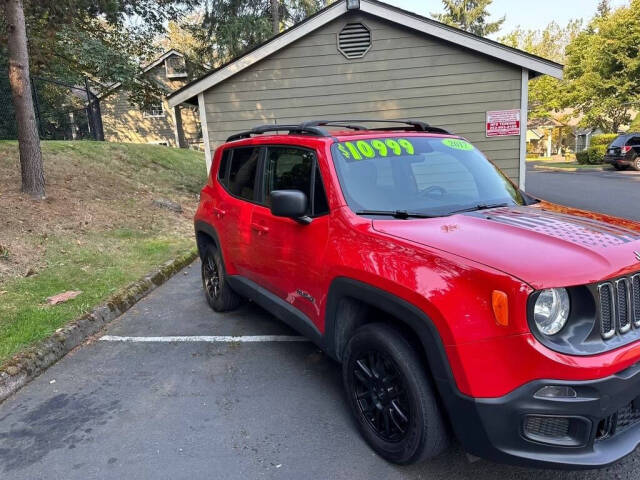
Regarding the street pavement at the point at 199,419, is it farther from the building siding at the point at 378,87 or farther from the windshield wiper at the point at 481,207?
the building siding at the point at 378,87

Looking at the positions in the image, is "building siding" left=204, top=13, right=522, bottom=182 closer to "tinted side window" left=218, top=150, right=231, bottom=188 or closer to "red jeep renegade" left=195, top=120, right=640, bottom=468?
"tinted side window" left=218, top=150, right=231, bottom=188

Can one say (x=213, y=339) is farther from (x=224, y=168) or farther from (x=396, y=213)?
(x=396, y=213)

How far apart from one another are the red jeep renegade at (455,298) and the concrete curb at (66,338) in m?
2.09

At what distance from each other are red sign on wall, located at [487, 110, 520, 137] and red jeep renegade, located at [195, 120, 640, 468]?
6.40m

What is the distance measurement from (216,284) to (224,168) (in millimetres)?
1237

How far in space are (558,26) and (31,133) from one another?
67431mm

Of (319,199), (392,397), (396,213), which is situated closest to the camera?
(392,397)

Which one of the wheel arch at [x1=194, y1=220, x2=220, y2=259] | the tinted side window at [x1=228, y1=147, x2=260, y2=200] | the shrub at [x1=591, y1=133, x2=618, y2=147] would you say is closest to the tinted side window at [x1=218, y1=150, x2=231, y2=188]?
the tinted side window at [x1=228, y1=147, x2=260, y2=200]

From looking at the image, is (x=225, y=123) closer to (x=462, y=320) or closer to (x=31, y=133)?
(x=31, y=133)

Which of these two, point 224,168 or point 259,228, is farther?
point 224,168

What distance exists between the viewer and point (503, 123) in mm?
9117

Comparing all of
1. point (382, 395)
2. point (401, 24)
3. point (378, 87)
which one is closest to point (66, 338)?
point (382, 395)

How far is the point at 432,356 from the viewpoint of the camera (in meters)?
2.06

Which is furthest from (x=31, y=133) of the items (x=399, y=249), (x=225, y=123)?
(x=399, y=249)
